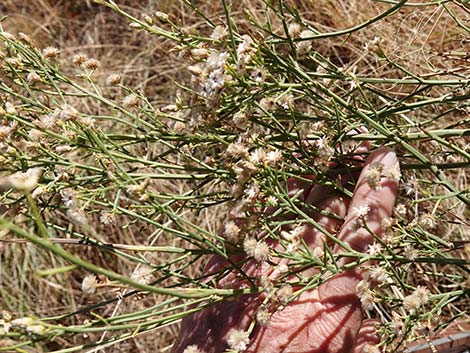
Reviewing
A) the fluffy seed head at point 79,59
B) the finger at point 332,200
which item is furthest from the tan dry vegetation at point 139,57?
the fluffy seed head at point 79,59

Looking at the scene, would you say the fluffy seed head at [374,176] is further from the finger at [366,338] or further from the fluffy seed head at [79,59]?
the fluffy seed head at [79,59]

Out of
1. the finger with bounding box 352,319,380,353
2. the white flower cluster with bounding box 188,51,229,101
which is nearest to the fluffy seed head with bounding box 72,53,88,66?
the white flower cluster with bounding box 188,51,229,101

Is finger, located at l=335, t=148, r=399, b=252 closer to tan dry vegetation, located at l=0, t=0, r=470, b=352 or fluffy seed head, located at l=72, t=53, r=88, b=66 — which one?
fluffy seed head, located at l=72, t=53, r=88, b=66

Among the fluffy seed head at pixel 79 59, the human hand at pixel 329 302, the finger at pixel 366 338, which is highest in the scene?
the fluffy seed head at pixel 79 59

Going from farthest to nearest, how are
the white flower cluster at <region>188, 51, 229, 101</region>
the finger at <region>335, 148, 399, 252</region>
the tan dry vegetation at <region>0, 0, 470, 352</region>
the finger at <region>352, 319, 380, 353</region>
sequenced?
the tan dry vegetation at <region>0, 0, 470, 352</region> < the finger at <region>352, 319, 380, 353</region> < the finger at <region>335, 148, 399, 252</region> < the white flower cluster at <region>188, 51, 229, 101</region>

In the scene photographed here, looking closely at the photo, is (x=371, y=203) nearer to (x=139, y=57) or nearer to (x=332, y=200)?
(x=332, y=200)
